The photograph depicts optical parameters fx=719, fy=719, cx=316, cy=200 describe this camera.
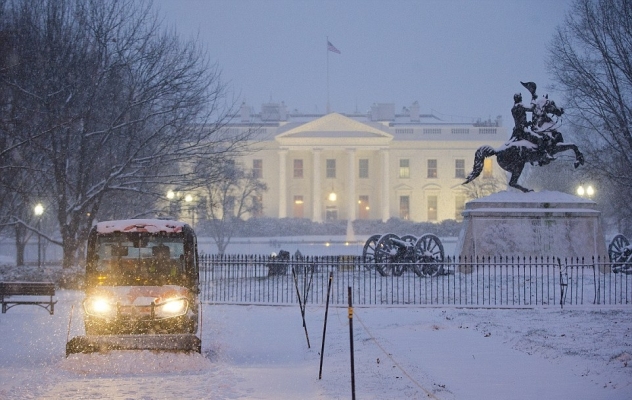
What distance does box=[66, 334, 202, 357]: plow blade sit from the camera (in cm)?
894

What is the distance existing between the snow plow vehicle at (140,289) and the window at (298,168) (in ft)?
205

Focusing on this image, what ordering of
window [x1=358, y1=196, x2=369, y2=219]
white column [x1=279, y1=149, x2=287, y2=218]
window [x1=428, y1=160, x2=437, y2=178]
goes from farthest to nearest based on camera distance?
window [x1=358, y1=196, x2=369, y2=219] → window [x1=428, y1=160, x2=437, y2=178] → white column [x1=279, y1=149, x2=287, y2=218]

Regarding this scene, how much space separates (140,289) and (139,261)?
531 mm

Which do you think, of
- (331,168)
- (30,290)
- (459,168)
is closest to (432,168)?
(459,168)

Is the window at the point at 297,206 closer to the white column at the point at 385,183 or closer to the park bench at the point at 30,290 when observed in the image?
the white column at the point at 385,183

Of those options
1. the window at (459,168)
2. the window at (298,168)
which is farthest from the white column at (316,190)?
the window at (459,168)

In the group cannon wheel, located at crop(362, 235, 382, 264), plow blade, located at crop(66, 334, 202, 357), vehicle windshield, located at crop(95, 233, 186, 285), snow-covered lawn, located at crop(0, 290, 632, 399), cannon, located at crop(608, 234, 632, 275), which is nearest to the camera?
snow-covered lawn, located at crop(0, 290, 632, 399)

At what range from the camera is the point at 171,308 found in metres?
9.44

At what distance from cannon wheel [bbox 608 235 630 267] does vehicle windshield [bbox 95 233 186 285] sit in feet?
55.8

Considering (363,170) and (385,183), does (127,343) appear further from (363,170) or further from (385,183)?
(363,170)

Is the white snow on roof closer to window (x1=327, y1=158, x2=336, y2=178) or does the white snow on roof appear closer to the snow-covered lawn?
the snow-covered lawn

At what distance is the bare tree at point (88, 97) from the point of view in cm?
1858

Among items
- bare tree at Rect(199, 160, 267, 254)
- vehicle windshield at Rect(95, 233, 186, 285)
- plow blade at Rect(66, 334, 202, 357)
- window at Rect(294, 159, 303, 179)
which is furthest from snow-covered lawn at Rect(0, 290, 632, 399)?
window at Rect(294, 159, 303, 179)

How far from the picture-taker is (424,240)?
71.9 feet
